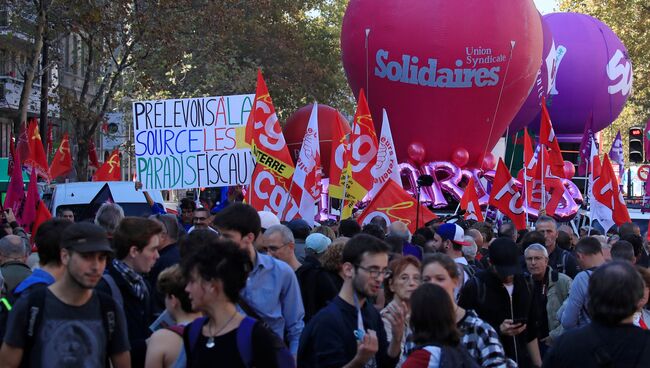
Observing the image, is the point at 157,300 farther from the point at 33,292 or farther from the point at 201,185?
the point at 201,185

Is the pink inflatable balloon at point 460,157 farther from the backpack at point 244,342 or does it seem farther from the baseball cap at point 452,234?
the backpack at point 244,342

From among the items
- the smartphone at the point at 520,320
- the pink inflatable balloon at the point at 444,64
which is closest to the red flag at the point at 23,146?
the pink inflatable balloon at the point at 444,64

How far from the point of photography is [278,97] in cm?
4131

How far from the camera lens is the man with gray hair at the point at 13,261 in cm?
803

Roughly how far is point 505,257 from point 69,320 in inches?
125

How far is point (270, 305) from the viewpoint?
262 inches

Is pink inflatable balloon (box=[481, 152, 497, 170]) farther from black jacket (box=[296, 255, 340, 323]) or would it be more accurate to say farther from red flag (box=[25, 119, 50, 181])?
black jacket (box=[296, 255, 340, 323])

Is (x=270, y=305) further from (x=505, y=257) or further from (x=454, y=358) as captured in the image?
(x=454, y=358)

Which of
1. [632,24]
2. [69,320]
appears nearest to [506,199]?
[69,320]

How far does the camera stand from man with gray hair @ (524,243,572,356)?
28.5ft

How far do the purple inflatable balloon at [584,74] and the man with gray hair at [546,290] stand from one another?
25.1 meters

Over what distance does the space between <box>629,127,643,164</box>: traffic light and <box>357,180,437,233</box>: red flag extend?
14.7 meters

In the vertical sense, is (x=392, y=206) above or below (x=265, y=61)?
below

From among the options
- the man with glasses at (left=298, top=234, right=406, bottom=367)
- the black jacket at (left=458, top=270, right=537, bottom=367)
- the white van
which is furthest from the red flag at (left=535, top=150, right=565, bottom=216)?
the man with glasses at (left=298, top=234, right=406, bottom=367)
